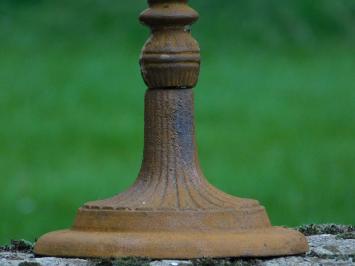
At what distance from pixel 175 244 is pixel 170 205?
222 mm

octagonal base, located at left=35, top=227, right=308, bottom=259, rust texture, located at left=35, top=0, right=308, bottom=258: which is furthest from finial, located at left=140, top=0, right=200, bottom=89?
octagonal base, located at left=35, top=227, right=308, bottom=259

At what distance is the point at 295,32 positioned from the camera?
19625 millimetres

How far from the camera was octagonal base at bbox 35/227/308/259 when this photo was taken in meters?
5.72

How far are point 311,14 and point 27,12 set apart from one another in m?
3.31

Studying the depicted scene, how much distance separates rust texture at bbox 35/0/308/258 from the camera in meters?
5.77

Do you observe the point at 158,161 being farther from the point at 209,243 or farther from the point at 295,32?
the point at 295,32

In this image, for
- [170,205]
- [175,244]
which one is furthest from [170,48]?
[175,244]

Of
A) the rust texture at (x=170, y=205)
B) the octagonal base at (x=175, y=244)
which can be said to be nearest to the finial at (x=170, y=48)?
the rust texture at (x=170, y=205)

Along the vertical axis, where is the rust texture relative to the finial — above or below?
below

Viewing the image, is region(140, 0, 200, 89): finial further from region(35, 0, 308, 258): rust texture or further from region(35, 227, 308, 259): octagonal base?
region(35, 227, 308, 259): octagonal base

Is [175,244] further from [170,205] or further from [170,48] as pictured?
[170,48]

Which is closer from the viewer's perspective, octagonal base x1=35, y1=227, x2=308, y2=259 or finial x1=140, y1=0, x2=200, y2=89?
octagonal base x1=35, y1=227, x2=308, y2=259

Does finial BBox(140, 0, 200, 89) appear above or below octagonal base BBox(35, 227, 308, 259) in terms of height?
above

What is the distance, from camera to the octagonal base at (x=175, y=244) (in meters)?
5.72
